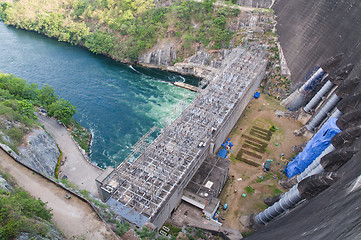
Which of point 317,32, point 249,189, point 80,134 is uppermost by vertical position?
point 317,32

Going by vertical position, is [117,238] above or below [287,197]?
below

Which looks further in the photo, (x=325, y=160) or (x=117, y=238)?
(x=325, y=160)

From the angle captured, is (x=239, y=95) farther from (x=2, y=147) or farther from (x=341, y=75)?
(x=2, y=147)

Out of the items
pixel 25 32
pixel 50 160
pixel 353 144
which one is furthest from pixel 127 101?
pixel 25 32

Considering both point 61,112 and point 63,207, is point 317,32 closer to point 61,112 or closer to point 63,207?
point 61,112

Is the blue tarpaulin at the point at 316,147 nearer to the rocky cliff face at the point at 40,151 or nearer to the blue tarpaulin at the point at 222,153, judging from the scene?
the blue tarpaulin at the point at 222,153

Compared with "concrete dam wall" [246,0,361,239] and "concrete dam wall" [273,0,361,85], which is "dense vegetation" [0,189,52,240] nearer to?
"concrete dam wall" [246,0,361,239]

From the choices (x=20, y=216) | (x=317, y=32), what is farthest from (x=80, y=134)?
(x=317, y=32)

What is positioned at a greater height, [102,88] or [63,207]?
[63,207]
